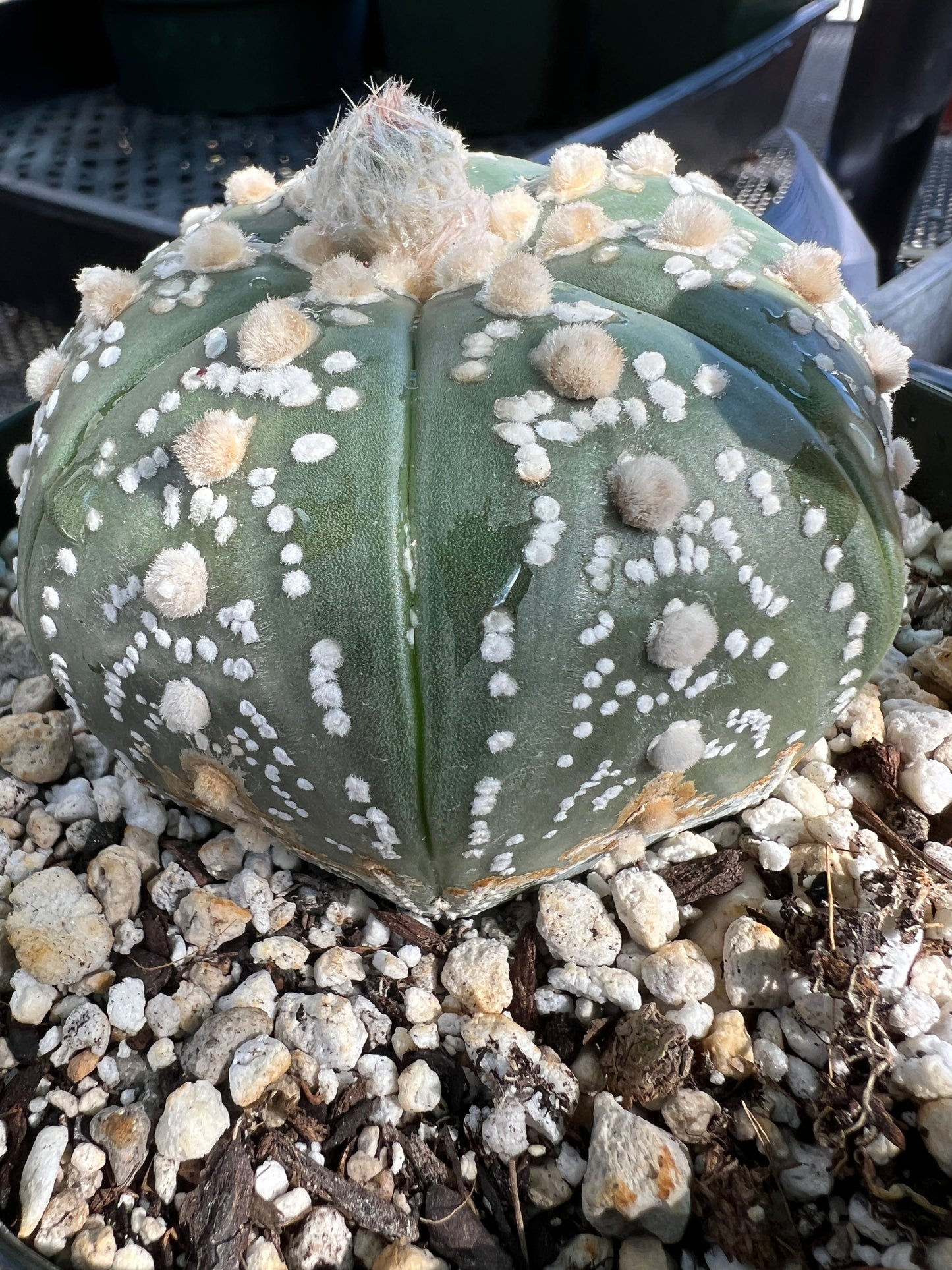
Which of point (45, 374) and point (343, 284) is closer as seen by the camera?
point (343, 284)

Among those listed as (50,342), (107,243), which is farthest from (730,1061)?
(50,342)

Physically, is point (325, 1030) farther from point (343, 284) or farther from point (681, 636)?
point (343, 284)

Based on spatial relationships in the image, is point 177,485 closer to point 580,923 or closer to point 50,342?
point 580,923

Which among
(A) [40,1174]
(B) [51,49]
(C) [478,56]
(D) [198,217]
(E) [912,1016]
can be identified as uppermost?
(D) [198,217]

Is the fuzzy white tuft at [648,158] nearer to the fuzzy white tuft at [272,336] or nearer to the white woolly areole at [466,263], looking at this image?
the white woolly areole at [466,263]

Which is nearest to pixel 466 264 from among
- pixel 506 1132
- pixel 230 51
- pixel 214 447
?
pixel 214 447

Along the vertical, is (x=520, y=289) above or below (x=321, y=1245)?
above

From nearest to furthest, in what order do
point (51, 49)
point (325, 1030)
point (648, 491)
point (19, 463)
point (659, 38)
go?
point (648, 491)
point (325, 1030)
point (19, 463)
point (659, 38)
point (51, 49)

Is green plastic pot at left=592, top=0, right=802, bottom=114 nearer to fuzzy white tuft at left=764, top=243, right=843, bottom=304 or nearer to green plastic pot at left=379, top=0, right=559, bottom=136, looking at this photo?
green plastic pot at left=379, top=0, right=559, bottom=136
